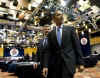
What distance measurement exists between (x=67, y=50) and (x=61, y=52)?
0.25 feet

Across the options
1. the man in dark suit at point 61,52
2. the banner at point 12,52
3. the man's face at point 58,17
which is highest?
the man's face at point 58,17

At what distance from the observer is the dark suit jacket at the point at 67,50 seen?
6.62 ft

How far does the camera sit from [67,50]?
2.05 m

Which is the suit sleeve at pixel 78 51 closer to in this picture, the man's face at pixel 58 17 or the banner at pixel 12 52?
the man's face at pixel 58 17

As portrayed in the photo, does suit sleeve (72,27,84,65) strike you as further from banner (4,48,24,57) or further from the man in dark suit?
banner (4,48,24,57)

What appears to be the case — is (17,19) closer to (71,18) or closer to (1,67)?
(71,18)

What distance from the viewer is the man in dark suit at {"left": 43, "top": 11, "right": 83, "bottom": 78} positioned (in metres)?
2.02

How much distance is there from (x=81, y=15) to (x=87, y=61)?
3.88m

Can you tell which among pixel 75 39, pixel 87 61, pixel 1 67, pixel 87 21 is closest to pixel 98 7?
pixel 87 21

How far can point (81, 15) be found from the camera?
10898mm

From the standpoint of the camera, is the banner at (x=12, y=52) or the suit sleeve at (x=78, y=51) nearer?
the suit sleeve at (x=78, y=51)

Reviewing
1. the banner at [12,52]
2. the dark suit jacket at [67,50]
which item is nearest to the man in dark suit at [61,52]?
the dark suit jacket at [67,50]

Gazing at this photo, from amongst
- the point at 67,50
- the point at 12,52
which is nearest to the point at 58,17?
the point at 67,50

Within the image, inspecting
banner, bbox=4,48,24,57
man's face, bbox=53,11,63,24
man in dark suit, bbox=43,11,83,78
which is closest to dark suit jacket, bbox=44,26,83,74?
man in dark suit, bbox=43,11,83,78
